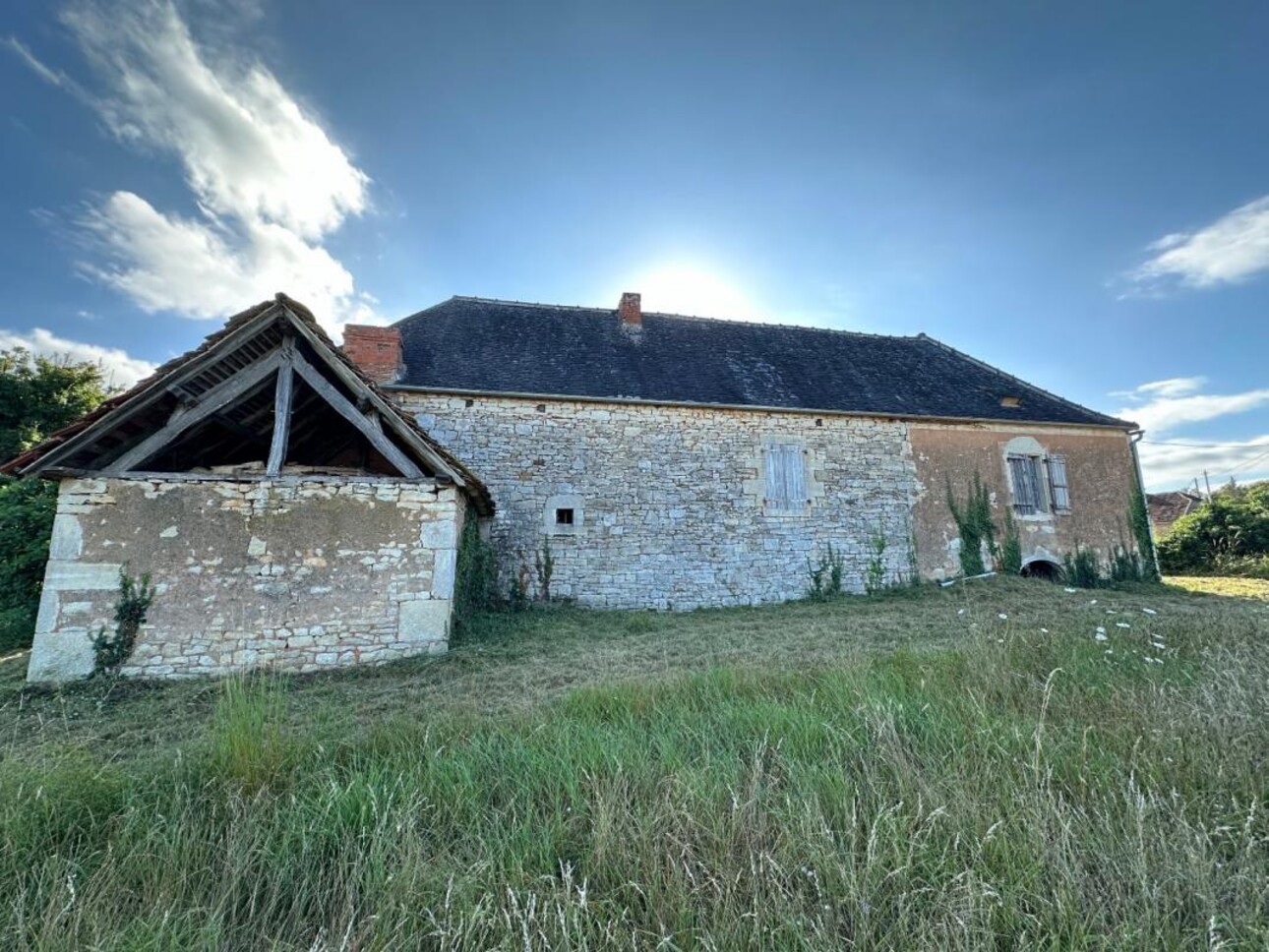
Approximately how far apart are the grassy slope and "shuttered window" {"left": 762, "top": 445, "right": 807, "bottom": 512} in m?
7.20

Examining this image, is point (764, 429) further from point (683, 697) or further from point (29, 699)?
point (29, 699)

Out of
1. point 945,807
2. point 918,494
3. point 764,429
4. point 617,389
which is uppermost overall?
point 617,389

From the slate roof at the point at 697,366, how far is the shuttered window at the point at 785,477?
3.20 feet

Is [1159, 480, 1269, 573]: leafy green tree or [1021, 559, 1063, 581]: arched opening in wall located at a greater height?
[1159, 480, 1269, 573]: leafy green tree

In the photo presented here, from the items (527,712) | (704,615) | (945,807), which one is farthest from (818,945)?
(704,615)

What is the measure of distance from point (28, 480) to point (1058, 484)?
21.1 meters

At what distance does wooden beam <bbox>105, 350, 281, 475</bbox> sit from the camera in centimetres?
585

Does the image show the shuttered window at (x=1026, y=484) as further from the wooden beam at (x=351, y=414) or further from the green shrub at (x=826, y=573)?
the wooden beam at (x=351, y=414)

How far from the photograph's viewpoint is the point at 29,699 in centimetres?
506

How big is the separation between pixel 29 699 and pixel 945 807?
7666 millimetres

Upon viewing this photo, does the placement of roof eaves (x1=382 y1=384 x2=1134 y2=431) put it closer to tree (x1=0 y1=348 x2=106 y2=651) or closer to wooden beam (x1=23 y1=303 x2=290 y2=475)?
wooden beam (x1=23 y1=303 x2=290 y2=475)

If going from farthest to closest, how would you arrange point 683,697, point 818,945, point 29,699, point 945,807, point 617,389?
point 617,389, point 29,699, point 683,697, point 945,807, point 818,945

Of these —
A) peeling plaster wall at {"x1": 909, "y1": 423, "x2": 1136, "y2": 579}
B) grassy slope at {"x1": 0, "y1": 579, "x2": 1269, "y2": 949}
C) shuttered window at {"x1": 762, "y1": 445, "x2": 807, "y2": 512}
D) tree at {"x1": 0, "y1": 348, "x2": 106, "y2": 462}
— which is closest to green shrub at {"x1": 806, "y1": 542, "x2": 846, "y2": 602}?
shuttered window at {"x1": 762, "y1": 445, "x2": 807, "y2": 512}

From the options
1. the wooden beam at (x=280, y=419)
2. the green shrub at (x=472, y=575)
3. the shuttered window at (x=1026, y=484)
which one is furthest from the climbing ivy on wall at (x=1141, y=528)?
the wooden beam at (x=280, y=419)
